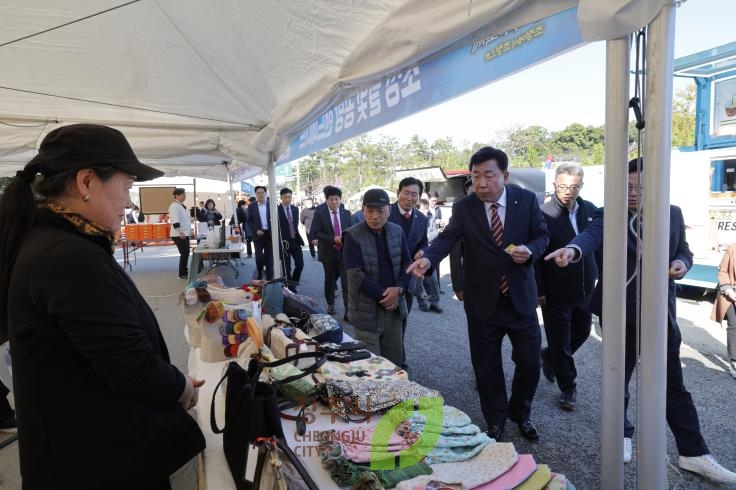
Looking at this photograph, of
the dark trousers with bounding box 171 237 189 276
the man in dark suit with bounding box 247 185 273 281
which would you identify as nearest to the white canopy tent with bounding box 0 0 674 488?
the man in dark suit with bounding box 247 185 273 281

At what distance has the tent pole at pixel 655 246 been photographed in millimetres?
1317

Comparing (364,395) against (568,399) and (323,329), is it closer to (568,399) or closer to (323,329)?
(323,329)

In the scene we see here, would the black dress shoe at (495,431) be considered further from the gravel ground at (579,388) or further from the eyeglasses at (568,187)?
the eyeglasses at (568,187)

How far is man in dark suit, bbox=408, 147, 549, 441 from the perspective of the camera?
261 centimetres

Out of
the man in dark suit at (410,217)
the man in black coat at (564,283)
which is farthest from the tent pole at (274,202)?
the man in black coat at (564,283)

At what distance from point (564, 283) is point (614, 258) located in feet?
6.29

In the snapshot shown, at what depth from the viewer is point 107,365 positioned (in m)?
1.13

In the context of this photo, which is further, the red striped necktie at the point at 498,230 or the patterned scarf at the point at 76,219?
the red striped necktie at the point at 498,230

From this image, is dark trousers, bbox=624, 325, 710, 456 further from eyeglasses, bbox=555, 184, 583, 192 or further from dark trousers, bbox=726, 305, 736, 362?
dark trousers, bbox=726, 305, 736, 362

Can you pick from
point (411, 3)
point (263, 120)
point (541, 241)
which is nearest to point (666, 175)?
point (411, 3)

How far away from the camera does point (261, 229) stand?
8406mm

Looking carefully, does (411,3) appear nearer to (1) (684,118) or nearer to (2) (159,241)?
(2) (159,241)

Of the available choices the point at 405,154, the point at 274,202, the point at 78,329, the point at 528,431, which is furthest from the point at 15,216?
the point at 405,154

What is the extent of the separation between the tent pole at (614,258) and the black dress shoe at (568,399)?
1.73m
